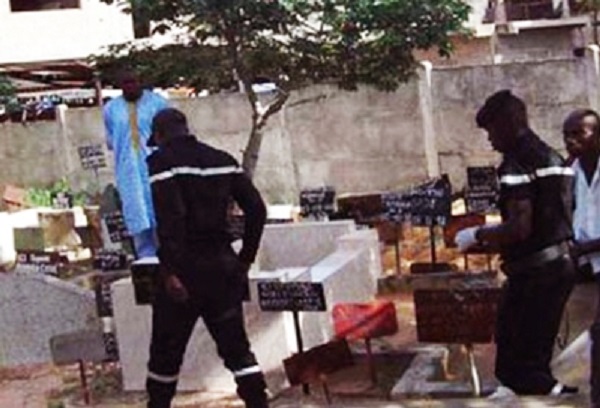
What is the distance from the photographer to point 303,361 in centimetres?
666

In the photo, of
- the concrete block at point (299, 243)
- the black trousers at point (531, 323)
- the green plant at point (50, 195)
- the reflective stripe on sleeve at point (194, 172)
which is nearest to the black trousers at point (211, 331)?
the reflective stripe on sleeve at point (194, 172)

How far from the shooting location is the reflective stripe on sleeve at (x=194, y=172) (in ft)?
18.7

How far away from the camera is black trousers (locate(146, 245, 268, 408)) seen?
5758 millimetres

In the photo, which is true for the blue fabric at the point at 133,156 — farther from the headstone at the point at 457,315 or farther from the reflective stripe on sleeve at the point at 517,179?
the reflective stripe on sleeve at the point at 517,179

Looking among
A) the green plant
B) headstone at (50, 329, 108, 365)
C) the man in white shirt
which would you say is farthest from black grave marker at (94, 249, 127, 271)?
the green plant

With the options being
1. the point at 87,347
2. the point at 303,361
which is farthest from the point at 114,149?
the point at 303,361

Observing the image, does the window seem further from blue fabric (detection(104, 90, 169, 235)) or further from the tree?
blue fabric (detection(104, 90, 169, 235))

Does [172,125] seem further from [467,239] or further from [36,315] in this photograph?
[36,315]

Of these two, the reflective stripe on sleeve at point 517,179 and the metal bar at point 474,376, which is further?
the metal bar at point 474,376

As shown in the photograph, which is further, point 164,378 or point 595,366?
point 164,378

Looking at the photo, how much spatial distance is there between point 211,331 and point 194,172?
798 millimetres

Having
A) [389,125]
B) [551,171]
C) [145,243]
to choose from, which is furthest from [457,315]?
[389,125]

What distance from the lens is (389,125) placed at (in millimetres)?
15633

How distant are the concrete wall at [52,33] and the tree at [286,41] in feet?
57.7
